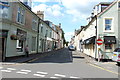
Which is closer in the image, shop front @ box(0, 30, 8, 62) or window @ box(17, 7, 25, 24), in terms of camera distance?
shop front @ box(0, 30, 8, 62)

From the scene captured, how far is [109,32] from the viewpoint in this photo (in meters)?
17.6

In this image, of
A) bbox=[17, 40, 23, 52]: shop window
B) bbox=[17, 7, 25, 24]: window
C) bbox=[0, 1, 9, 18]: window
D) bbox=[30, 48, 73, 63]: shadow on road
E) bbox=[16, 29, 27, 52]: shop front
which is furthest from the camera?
bbox=[17, 40, 23, 52]: shop window

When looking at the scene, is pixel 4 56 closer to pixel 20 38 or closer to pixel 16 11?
pixel 20 38

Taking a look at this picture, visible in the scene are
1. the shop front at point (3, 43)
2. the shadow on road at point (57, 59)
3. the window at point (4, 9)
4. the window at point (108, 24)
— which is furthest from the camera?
the window at point (108, 24)

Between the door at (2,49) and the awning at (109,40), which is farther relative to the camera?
the awning at (109,40)

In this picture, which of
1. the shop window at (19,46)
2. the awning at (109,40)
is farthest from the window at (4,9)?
the awning at (109,40)

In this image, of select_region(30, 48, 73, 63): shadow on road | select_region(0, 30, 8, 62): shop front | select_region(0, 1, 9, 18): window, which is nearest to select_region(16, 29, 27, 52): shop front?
select_region(0, 30, 8, 62): shop front

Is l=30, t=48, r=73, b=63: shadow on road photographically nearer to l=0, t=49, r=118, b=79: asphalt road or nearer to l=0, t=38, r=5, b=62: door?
l=0, t=38, r=5, b=62: door

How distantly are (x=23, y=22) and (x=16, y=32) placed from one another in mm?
2990

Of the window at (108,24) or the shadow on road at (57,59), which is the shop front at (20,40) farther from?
the window at (108,24)

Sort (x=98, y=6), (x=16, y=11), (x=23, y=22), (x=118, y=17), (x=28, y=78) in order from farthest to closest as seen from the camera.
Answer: (x=98, y=6) < (x=23, y=22) < (x=118, y=17) < (x=16, y=11) < (x=28, y=78)

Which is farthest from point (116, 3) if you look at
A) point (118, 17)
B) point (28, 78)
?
point (28, 78)

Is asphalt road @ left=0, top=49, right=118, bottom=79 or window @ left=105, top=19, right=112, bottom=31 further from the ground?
window @ left=105, top=19, right=112, bottom=31

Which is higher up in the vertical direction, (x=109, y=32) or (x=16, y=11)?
(x=16, y=11)
